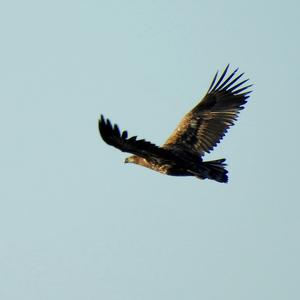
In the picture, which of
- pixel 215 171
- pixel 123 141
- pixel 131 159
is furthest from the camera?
pixel 131 159

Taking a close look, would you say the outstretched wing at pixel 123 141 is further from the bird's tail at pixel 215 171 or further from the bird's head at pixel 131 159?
the bird's head at pixel 131 159

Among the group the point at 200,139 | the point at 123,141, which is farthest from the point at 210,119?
the point at 123,141

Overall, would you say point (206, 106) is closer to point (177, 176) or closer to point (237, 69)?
point (237, 69)

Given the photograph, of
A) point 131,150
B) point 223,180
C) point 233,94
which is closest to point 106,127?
point 131,150

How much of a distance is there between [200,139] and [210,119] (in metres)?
0.56

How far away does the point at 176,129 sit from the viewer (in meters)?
18.7

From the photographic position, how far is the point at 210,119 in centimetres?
1875

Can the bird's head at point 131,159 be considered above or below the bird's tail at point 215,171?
above

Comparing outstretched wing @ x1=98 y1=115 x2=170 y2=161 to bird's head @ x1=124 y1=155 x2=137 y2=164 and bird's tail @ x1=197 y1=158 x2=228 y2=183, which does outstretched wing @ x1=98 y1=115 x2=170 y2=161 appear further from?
bird's head @ x1=124 y1=155 x2=137 y2=164

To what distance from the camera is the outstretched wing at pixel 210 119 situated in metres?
18.3

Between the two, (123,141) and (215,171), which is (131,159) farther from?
(123,141)

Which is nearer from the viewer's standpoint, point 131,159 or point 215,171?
point 215,171

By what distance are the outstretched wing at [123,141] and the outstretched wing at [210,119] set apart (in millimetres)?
2095

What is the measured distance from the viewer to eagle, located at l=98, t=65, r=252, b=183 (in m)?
16.5
